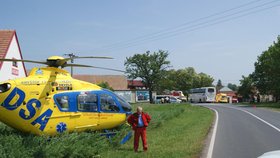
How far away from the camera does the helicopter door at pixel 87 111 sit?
14227 mm

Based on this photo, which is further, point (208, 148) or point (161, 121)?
point (161, 121)

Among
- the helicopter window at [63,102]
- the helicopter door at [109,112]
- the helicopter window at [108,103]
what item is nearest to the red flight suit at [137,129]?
the helicopter door at [109,112]

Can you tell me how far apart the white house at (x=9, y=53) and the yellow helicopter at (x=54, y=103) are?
44.0ft

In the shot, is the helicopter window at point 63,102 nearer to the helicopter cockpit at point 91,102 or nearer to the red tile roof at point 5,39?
the helicopter cockpit at point 91,102

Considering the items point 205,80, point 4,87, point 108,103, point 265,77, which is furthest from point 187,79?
point 4,87

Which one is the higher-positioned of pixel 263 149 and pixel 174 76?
pixel 174 76

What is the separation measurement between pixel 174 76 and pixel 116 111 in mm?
110245

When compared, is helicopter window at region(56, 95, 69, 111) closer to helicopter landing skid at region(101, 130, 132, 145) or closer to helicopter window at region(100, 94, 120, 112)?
helicopter window at region(100, 94, 120, 112)

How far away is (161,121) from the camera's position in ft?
70.3

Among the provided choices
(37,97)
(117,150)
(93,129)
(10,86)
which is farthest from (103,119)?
(10,86)

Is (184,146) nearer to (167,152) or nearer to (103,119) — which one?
(167,152)

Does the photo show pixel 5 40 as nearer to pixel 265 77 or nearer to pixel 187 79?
pixel 265 77

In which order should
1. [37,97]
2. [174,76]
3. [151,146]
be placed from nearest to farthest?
[37,97]
[151,146]
[174,76]

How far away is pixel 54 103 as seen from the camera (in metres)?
13.7
